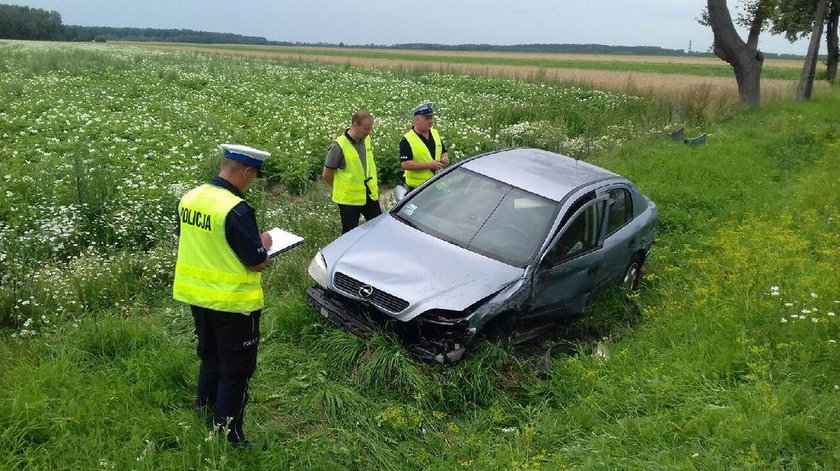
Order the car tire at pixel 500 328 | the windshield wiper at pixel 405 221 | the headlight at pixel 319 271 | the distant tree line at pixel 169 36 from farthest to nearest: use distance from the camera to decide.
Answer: the distant tree line at pixel 169 36 → the windshield wiper at pixel 405 221 → the headlight at pixel 319 271 → the car tire at pixel 500 328

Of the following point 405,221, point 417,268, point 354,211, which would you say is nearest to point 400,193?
point 405,221

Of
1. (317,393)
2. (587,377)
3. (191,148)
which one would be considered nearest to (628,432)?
(587,377)

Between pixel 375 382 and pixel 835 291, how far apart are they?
12.8 ft

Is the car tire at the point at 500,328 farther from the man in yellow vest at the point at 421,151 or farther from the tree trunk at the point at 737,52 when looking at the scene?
the tree trunk at the point at 737,52

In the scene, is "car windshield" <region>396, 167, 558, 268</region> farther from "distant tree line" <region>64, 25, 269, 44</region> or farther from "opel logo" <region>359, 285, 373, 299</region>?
"distant tree line" <region>64, 25, 269, 44</region>

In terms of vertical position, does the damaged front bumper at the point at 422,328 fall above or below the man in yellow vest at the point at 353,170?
below

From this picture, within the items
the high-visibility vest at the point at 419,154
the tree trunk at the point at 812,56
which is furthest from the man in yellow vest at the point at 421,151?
the tree trunk at the point at 812,56

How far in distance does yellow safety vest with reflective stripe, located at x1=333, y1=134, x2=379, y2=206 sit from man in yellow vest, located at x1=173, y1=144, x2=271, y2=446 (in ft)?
9.03

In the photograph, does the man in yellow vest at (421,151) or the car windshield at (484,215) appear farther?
the man in yellow vest at (421,151)

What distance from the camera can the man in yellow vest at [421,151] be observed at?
22.3 ft

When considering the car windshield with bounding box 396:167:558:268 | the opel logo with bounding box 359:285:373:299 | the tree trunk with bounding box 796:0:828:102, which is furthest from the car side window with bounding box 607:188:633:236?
the tree trunk with bounding box 796:0:828:102

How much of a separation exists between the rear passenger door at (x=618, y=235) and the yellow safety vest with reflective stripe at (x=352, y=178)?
2303 millimetres

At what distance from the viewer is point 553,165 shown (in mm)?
6367

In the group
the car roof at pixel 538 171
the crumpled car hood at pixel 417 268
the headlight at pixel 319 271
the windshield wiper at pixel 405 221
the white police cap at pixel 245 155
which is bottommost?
the headlight at pixel 319 271
